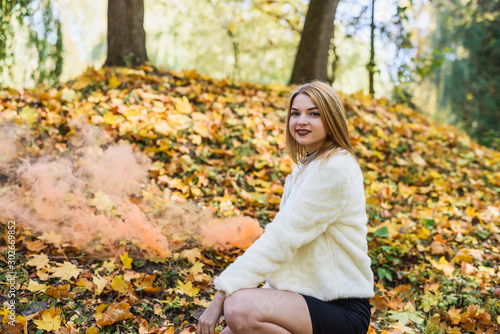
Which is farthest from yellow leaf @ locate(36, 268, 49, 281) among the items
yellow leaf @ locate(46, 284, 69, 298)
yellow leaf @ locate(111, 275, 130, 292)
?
yellow leaf @ locate(111, 275, 130, 292)

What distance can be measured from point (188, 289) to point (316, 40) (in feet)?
15.8

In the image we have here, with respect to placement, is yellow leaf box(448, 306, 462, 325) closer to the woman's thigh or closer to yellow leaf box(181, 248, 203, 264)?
the woman's thigh

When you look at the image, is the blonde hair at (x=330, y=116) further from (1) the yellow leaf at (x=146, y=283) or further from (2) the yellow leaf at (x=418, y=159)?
(2) the yellow leaf at (x=418, y=159)

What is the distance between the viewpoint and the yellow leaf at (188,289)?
232cm

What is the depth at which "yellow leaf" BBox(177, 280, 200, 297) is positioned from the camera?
91.3 inches

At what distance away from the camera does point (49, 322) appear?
1.88 metres

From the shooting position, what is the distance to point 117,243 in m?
2.57

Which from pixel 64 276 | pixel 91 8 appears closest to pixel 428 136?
pixel 64 276

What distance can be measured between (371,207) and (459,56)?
9.47m

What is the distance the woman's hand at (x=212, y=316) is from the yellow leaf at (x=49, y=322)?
859mm

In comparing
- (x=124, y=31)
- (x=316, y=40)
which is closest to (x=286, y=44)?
(x=316, y=40)

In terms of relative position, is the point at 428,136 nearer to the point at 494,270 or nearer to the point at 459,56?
the point at 494,270

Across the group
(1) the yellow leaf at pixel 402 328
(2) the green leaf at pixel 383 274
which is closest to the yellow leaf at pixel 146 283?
(1) the yellow leaf at pixel 402 328

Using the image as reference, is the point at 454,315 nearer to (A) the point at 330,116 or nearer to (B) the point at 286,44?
(A) the point at 330,116
